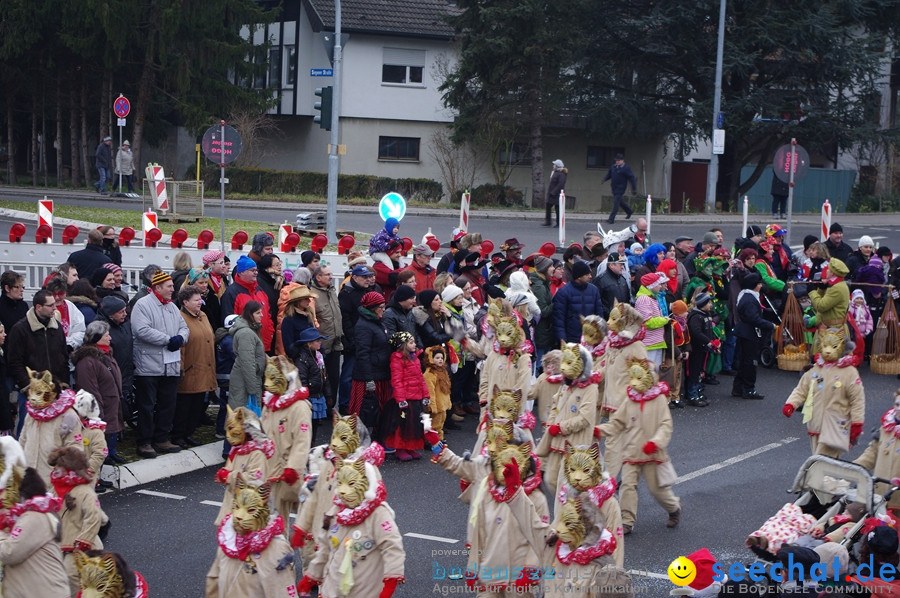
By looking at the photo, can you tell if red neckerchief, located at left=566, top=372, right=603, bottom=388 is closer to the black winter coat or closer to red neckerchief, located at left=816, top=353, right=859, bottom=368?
red neckerchief, located at left=816, top=353, right=859, bottom=368

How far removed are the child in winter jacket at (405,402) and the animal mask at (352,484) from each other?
168 inches

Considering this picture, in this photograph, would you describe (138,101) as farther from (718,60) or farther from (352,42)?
(718,60)

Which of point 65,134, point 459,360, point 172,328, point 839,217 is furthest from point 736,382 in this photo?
point 65,134

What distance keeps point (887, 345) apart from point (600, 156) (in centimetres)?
2860

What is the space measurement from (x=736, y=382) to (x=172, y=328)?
7.23 m

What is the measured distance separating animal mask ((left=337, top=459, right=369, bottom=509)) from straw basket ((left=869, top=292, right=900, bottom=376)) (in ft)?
35.6

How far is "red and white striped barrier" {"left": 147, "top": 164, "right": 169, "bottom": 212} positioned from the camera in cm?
2383

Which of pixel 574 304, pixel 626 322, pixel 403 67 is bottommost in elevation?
pixel 574 304

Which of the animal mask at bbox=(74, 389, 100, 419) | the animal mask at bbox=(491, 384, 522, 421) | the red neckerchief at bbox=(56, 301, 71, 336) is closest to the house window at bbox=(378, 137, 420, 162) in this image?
the red neckerchief at bbox=(56, 301, 71, 336)

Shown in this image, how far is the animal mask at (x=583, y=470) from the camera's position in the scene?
20.6 ft

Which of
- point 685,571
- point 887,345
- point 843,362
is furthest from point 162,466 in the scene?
point 887,345

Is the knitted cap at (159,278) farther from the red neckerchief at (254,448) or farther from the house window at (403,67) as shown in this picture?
the house window at (403,67)

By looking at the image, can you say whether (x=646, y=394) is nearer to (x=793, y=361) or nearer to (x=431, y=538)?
(x=431, y=538)

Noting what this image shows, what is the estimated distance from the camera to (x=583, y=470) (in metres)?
6.29
